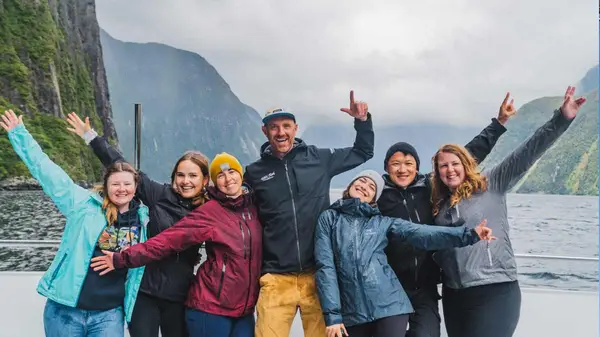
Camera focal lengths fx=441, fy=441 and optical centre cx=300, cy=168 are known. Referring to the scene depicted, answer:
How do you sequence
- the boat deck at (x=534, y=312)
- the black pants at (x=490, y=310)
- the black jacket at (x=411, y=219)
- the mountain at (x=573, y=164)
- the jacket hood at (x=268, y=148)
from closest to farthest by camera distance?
the black pants at (x=490, y=310) → the black jacket at (x=411, y=219) → the jacket hood at (x=268, y=148) → the boat deck at (x=534, y=312) → the mountain at (x=573, y=164)

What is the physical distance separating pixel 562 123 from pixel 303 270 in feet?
4.87

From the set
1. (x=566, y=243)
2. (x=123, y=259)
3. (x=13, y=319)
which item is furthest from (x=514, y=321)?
(x=566, y=243)

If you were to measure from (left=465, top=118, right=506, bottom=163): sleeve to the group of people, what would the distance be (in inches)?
7.1

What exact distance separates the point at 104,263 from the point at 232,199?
0.66 m

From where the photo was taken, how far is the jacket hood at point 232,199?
7.17 ft

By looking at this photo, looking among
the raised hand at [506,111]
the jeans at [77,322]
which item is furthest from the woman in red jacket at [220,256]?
the raised hand at [506,111]

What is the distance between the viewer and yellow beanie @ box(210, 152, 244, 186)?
87.7 inches

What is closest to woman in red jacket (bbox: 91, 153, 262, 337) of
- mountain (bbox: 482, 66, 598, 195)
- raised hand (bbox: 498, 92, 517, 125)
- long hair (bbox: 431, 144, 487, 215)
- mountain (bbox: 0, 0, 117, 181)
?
long hair (bbox: 431, 144, 487, 215)

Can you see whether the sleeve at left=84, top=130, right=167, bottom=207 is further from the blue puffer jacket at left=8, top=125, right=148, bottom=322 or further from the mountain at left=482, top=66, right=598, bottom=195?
the mountain at left=482, top=66, right=598, bottom=195

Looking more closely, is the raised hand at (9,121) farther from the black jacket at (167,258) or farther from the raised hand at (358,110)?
the raised hand at (358,110)

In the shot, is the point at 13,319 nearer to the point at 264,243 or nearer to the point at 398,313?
the point at 264,243

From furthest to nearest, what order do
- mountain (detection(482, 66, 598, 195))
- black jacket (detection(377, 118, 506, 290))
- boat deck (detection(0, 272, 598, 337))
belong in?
mountain (detection(482, 66, 598, 195))
boat deck (detection(0, 272, 598, 337))
black jacket (detection(377, 118, 506, 290))

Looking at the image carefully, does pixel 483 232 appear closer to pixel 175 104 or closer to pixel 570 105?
pixel 570 105

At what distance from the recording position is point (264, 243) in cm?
225
